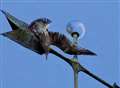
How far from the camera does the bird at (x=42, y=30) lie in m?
18.9

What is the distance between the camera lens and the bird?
1891 cm

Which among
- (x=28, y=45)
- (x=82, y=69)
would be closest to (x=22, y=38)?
(x=28, y=45)

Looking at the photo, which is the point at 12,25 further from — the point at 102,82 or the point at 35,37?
the point at 102,82

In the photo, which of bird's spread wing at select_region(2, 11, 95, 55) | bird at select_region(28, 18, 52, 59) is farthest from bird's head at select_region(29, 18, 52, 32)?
bird's spread wing at select_region(2, 11, 95, 55)

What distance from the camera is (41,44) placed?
18922mm

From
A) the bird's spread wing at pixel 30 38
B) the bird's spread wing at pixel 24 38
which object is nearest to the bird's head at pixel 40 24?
the bird's spread wing at pixel 30 38

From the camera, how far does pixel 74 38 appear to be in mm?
19609

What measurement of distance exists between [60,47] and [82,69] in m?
0.62

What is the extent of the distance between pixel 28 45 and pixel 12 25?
0.50 metres

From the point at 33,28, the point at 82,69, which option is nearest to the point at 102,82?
the point at 82,69

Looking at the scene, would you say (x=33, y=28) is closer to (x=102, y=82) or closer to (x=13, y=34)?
(x=13, y=34)

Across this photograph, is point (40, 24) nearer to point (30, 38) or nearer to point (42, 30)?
point (42, 30)

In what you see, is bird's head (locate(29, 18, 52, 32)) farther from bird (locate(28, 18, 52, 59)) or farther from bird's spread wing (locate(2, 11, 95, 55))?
bird's spread wing (locate(2, 11, 95, 55))

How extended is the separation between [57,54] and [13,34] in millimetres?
859
